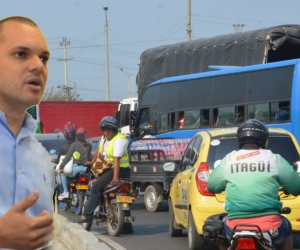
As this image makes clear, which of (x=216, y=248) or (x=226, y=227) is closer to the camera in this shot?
(x=226, y=227)

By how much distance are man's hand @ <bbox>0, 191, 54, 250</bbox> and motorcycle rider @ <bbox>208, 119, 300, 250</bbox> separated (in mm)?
3928

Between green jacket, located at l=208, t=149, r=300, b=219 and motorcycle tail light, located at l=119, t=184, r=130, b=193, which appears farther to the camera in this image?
motorcycle tail light, located at l=119, t=184, r=130, b=193

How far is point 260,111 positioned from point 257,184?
1444 centimetres

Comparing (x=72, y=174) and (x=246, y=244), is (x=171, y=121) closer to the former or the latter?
(x=72, y=174)

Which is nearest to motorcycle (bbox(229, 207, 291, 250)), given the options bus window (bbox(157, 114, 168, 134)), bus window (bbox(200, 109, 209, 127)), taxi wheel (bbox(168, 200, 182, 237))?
taxi wheel (bbox(168, 200, 182, 237))

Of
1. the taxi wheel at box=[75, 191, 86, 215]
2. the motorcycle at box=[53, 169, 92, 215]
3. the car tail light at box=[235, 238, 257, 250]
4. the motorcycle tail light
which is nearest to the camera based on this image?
the car tail light at box=[235, 238, 257, 250]

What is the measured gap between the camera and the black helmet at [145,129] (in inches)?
839

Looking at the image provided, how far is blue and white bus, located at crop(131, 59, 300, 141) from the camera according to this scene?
19797 millimetres

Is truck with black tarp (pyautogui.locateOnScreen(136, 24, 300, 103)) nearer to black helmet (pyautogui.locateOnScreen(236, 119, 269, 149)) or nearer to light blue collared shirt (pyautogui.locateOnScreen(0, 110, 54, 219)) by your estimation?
black helmet (pyautogui.locateOnScreen(236, 119, 269, 149))

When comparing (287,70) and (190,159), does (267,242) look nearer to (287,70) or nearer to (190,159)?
(190,159)

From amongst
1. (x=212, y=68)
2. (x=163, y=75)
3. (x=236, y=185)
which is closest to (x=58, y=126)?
(x=163, y=75)

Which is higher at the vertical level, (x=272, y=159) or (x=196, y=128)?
(x=196, y=128)

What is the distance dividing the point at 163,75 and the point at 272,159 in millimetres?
19270

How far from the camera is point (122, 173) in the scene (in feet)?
41.1
